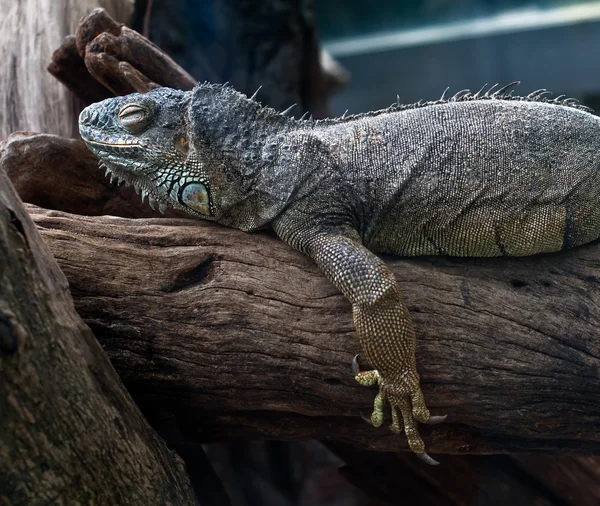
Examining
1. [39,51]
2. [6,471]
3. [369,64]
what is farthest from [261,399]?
[369,64]

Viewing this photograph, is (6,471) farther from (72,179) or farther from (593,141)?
(593,141)

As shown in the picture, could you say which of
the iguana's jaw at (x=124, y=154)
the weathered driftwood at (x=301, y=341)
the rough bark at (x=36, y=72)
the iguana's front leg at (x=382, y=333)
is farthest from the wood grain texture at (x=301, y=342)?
the rough bark at (x=36, y=72)

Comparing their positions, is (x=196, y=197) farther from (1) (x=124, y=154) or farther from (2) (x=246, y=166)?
(1) (x=124, y=154)

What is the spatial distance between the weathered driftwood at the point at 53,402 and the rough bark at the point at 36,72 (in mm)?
3122

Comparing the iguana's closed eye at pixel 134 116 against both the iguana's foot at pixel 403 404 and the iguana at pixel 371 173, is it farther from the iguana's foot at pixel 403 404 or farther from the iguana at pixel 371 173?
the iguana's foot at pixel 403 404

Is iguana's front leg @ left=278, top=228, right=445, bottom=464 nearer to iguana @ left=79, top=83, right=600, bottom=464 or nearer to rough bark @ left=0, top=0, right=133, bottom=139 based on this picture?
iguana @ left=79, top=83, right=600, bottom=464

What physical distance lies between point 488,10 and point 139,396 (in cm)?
1163

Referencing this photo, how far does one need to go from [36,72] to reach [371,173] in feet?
12.7

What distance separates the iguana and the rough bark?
5.80 feet

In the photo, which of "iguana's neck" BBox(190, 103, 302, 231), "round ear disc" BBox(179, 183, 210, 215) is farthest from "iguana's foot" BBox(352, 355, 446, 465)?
"round ear disc" BBox(179, 183, 210, 215)

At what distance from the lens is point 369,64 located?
1362 centimetres

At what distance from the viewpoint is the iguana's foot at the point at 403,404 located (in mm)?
3797

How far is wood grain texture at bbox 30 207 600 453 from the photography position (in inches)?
155

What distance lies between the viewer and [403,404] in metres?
3.84
